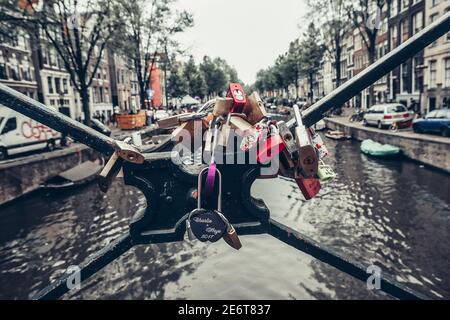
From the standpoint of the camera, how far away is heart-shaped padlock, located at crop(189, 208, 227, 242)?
5.31 ft

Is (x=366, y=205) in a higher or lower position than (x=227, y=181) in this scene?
lower

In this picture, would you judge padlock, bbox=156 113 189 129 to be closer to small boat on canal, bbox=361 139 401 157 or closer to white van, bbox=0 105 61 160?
white van, bbox=0 105 61 160

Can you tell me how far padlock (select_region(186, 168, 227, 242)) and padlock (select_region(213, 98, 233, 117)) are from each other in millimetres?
367

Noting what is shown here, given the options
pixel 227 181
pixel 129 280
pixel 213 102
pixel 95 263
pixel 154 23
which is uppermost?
pixel 154 23

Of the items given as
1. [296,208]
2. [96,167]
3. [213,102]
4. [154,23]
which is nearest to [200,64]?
[154,23]

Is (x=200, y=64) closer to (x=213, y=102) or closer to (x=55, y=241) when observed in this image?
(x=55, y=241)

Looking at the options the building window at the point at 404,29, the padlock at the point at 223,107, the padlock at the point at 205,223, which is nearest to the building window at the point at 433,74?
the building window at the point at 404,29

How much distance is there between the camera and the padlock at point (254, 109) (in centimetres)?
185

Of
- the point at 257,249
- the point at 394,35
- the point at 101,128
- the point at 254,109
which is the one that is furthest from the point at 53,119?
the point at 394,35

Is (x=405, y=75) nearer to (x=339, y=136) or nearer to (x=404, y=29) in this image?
(x=404, y=29)

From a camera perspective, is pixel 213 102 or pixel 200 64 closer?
pixel 213 102

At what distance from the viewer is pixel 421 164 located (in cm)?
2108

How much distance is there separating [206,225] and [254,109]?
2.39 feet

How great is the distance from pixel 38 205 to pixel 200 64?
99.6 m
